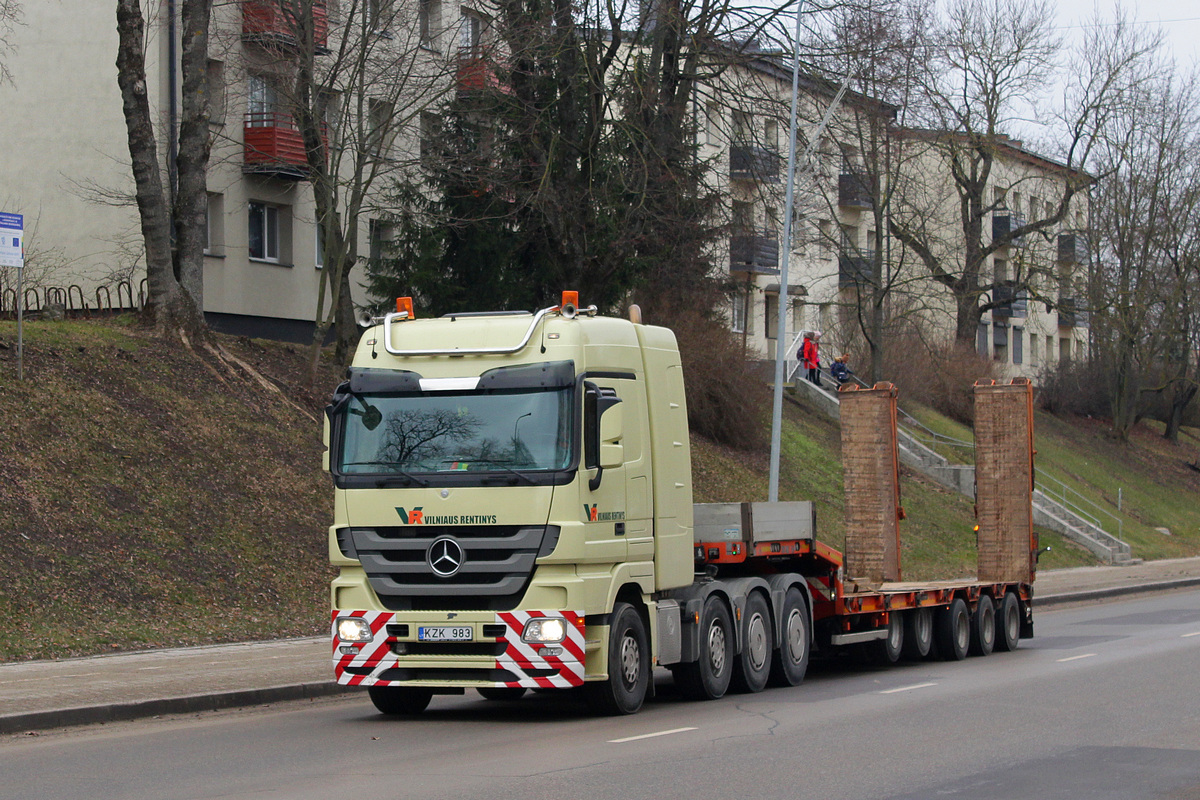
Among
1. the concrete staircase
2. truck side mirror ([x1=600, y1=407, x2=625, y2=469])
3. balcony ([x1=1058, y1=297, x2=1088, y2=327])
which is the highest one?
balcony ([x1=1058, y1=297, x2=1088, y2=327])

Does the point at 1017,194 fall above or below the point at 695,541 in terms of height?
above

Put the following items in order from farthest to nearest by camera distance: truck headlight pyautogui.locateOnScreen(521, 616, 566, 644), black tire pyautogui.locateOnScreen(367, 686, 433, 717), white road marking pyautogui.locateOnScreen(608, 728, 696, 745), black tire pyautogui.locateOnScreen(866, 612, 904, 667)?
black tire pyautogui.locateOnScreen(866, 612, 904, 667) < black tire pyautogui.locateOnScreen(367, 686, 433, 717) < truck headlight pyautogui.locateOnScreen(521, 616, 566, 644) < white road marking pyautogui.locateOnScreen(608, 728, 696, 745)

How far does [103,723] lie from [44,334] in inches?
535

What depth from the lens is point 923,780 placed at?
8.71 meters

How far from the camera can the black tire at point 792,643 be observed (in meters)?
14.3

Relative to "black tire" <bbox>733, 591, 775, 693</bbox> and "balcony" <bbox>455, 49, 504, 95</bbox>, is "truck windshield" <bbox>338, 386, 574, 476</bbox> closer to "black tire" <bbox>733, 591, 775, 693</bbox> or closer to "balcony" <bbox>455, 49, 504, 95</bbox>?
"black tire" <bbox>733, 591, 775, 693</bbox>

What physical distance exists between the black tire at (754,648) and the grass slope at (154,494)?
6.40 meters

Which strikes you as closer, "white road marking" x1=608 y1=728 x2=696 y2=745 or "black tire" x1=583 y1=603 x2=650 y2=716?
"white road marking" x1=608 y1=728 x2=696 y2=745

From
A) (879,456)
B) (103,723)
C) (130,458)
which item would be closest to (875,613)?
(879,456)

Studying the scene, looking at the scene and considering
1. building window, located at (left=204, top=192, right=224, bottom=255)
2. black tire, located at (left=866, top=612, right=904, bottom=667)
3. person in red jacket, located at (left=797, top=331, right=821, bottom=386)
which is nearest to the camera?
black tire, located at (left=866, top=612, right=904, bottom=667)

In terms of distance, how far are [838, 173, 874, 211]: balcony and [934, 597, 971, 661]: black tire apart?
20.5 metres

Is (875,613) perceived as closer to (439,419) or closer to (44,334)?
(439,419)

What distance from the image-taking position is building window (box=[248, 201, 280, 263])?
121 feet

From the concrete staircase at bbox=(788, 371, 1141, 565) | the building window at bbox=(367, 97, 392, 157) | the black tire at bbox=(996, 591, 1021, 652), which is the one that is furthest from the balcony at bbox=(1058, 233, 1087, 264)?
the black tire at bbox=(996, 591, 1021, 652)
